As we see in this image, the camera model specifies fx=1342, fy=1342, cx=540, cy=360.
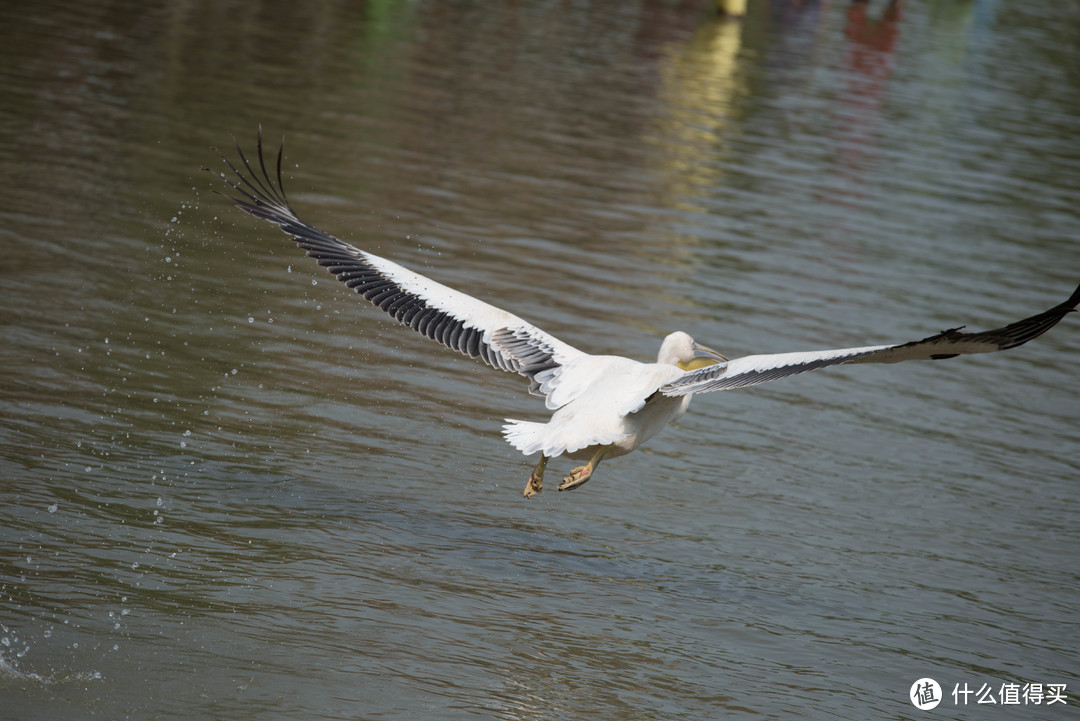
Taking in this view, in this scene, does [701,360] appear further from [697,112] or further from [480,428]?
[697,112]

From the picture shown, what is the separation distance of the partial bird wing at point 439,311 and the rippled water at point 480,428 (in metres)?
0.81

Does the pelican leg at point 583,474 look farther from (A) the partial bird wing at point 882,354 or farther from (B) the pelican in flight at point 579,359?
(A) the partial bird wing at point 882,354

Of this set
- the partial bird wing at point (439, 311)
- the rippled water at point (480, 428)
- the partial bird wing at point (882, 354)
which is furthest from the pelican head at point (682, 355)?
the rippled water at point (480, 428)

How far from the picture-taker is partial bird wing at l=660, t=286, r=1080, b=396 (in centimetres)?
532

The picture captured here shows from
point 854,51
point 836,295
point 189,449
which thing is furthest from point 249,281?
point 854,51

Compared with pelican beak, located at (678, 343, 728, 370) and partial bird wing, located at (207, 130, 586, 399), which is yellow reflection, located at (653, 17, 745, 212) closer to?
partial bird wing, located at (207, 130, 586, 399)

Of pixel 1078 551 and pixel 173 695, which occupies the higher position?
pixel 173 695

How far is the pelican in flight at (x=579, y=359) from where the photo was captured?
218 inches

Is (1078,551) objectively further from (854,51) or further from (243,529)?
(854,51)

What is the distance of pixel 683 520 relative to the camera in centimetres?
752

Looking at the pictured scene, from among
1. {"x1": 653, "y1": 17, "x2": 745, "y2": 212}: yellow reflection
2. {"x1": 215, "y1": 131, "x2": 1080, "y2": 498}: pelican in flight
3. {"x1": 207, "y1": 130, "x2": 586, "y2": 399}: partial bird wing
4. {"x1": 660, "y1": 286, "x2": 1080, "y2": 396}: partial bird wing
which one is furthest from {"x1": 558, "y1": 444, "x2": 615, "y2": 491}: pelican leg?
{"x1": 653, "y1": 17, "x2": 745, "y2": 212}: yellow reflection

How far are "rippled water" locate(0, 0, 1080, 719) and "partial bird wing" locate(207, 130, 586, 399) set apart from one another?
32.0 inches

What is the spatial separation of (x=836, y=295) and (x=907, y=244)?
9.06ft

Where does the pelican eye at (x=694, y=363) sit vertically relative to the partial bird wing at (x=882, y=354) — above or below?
below
